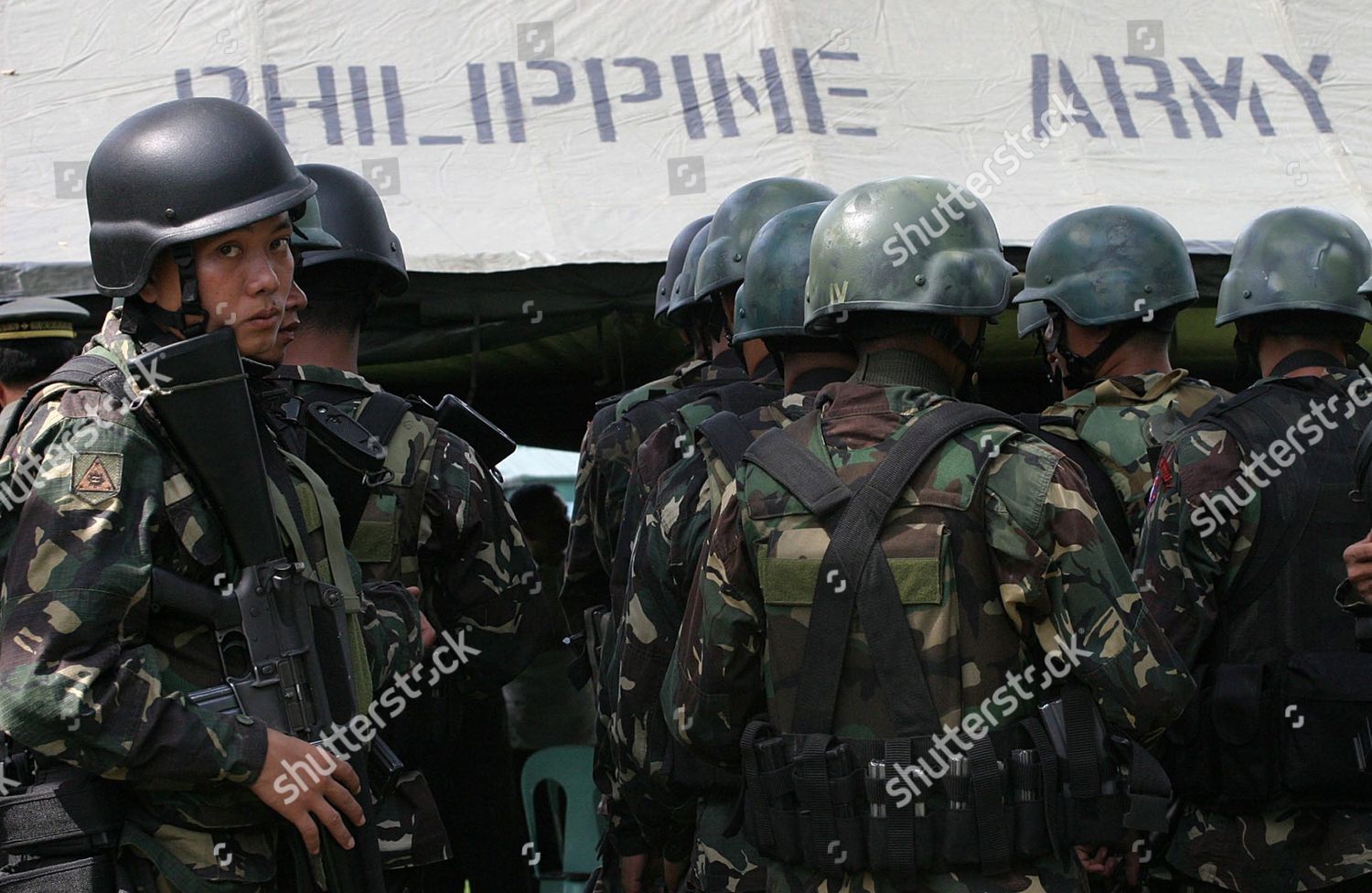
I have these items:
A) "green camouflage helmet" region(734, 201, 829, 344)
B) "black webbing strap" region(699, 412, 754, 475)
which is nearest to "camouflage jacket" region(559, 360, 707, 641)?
"green camouflage helmet" region(734, 201, 829, 344)

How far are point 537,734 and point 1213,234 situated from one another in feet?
11.5

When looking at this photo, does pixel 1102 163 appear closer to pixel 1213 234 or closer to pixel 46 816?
pixel 1213 234

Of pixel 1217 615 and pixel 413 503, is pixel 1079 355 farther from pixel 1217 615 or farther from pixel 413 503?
pixel 413 503

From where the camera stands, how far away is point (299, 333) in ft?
12.9

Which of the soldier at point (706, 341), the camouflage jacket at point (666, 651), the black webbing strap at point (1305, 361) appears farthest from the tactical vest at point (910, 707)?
the black webbing strap at point (1305, 361)

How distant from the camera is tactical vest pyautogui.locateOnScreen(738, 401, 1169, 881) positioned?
8.69 ft

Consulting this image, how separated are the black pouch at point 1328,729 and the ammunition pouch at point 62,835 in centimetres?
248

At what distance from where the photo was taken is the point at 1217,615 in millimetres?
3684

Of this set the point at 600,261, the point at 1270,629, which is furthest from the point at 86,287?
the point at 1270,629

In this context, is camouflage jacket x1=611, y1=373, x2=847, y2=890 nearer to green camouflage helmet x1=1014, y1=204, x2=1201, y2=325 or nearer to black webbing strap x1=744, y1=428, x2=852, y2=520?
black webbing strap x1=744, y1=428, x2=852, y2=520

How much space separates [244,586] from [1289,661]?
232 centimetres

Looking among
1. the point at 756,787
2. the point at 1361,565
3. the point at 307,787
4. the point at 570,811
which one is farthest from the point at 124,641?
the point at 570,811

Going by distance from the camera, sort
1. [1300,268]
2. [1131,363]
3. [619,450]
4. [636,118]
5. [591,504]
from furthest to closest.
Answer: [636,118] < [591,504] < [619,450] < [1131,363] < [1300,268]

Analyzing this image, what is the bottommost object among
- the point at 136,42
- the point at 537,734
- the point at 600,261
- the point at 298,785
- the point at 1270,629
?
the point at 537,734
